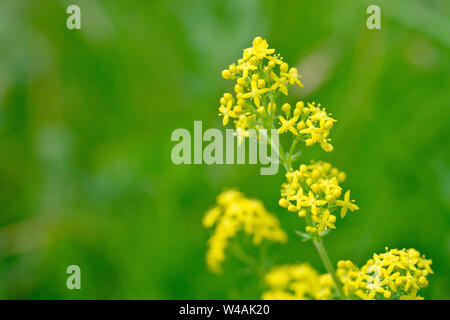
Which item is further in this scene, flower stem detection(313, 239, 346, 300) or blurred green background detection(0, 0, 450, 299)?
blurred green background detection(0, 0, 450, 299)

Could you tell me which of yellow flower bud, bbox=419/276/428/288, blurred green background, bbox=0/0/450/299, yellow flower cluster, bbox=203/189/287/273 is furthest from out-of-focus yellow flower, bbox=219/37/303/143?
blurred green background, bbox=0/0/450/299

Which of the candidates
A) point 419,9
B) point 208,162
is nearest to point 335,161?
point 208,162

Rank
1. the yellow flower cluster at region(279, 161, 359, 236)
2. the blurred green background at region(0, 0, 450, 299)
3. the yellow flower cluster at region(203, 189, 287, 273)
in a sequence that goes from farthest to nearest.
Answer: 1. the blurred green background at region(0, 0, 450, 299)
2. the yellow flower cluster at region(203, 189, 287, 273)
3. the yellow flower cluster at region(279, 161, 359, 236)

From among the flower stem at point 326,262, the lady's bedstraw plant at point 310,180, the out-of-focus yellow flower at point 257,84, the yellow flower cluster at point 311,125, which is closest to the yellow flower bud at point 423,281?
the lady's bedstraw plant at point 310,180

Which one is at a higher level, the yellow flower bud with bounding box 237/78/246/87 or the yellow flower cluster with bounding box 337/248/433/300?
the yellow flower bud with bounding box 237/78/246/87

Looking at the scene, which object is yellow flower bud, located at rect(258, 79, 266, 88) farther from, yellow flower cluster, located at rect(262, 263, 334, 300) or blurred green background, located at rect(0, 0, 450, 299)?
blurred green background, located at rect(0, 0, 450, 299)

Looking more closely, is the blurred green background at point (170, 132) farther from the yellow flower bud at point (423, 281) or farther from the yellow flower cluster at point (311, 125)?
the yellow flower cluster at point (311, 125)

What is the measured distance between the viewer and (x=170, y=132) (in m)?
4.80

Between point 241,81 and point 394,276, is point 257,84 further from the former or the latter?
point 394,276

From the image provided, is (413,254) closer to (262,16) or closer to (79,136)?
(262,16)

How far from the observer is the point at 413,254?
2.04 meters

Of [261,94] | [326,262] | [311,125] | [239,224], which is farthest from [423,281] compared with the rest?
[239,224]

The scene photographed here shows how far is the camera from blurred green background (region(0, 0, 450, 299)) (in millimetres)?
3887

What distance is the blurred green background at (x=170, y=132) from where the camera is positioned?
12.8 feet
